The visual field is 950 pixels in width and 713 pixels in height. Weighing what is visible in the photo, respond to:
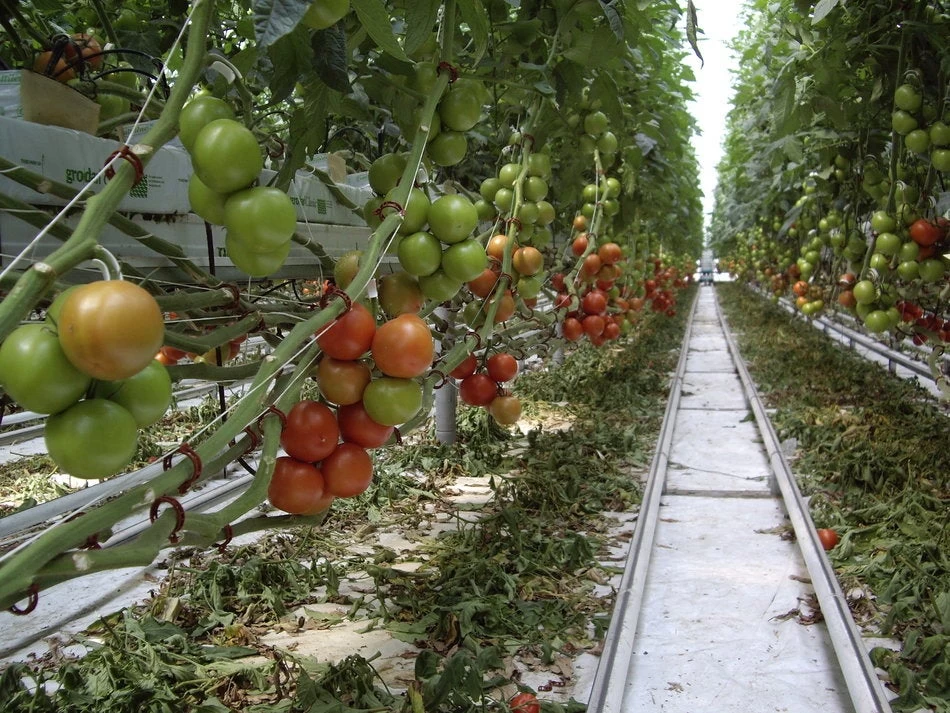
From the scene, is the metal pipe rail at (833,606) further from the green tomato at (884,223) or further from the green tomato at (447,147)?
the green tomato at (447,147)

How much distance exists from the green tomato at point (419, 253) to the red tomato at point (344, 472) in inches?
15.5

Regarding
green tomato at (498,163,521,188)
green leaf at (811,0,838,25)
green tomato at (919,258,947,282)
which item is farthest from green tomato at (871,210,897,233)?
green tomato at (498,163,521,188)

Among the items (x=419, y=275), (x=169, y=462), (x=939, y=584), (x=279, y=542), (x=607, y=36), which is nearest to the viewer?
(x=169, y=462)

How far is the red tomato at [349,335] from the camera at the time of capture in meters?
1.34

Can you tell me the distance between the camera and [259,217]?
1.10 meters

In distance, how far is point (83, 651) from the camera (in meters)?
2.68

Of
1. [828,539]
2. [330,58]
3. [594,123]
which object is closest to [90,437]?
[330,58]

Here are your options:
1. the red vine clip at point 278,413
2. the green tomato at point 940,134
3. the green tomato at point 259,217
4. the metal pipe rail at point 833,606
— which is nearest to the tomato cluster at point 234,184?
the green tomato at point 259,217

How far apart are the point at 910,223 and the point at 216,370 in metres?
3.95

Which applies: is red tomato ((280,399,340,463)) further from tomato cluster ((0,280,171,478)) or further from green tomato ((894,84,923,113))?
green tomato ((894,84,923,113))

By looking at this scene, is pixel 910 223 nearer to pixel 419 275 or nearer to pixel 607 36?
pixel 607 36

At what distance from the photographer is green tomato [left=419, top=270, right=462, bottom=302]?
5.24 feet

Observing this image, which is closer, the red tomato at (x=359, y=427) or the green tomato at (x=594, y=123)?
the red tomato at (x=359, y=427)

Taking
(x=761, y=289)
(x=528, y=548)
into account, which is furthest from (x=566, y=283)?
(x=761, y=289)
